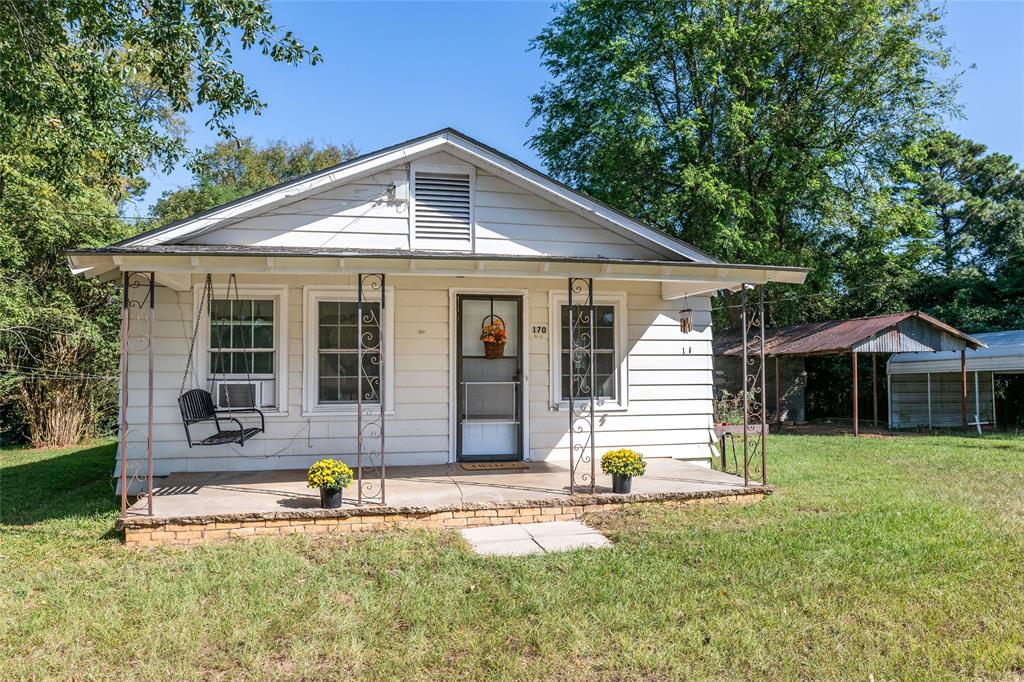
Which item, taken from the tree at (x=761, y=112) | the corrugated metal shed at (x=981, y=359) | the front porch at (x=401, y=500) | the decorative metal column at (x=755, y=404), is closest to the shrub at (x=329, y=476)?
the front porch at (x=401, y=500)

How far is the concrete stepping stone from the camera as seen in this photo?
17.7 ft

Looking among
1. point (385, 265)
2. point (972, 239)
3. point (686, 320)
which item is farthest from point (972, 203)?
point (385, 265)

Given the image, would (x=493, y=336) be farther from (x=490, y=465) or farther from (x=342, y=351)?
(x=342, y=351)

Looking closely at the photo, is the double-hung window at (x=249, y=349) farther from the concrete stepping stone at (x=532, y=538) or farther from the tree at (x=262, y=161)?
the tree at (x=262, y=161)

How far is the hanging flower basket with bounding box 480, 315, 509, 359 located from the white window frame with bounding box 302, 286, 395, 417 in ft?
3.80

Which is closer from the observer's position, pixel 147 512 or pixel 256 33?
pixel 147 512

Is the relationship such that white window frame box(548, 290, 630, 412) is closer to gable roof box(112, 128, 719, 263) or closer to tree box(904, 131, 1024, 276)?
gable roof box(112, 128, 719, 263)

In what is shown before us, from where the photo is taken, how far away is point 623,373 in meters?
8.68

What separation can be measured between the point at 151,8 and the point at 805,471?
33.6ft

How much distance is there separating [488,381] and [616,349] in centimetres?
177

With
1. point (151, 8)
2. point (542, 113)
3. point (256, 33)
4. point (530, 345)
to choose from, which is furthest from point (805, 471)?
point (542, 113)

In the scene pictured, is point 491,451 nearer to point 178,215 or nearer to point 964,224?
point 178,215

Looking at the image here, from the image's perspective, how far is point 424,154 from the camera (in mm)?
7973

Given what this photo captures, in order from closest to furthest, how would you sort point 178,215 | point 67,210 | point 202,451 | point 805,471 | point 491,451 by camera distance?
point 202,451
point 491,451
point 805,471
point 67,210
point 178,215
